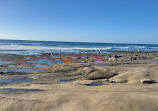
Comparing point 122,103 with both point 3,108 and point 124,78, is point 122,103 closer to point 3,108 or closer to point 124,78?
point 3,108

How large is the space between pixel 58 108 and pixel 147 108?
153cm

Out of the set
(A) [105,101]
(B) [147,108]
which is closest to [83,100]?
(A) [105,101]

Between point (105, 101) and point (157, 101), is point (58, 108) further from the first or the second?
point (157, 101)

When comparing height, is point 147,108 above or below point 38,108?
above

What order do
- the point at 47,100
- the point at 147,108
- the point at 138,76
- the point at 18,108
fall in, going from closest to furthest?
1. the point at 147,108
2. the point at 18,108
3. the point at 47,100
4. the point at 138,76

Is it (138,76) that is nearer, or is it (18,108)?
(18,108)

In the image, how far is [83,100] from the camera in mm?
2730

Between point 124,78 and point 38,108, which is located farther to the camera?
point 124,78

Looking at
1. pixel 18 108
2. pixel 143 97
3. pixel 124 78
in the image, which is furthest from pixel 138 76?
pixel 18 108

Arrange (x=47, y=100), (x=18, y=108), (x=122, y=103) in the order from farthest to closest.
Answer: (x=47, y=100) < (x=18, y=108) < (x=122, y=103)

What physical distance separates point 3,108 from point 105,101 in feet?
6.44

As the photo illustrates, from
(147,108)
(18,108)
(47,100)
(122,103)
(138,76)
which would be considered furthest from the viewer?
(138,76)

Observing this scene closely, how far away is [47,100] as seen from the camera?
282cm

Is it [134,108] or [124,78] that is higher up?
[134,108]
